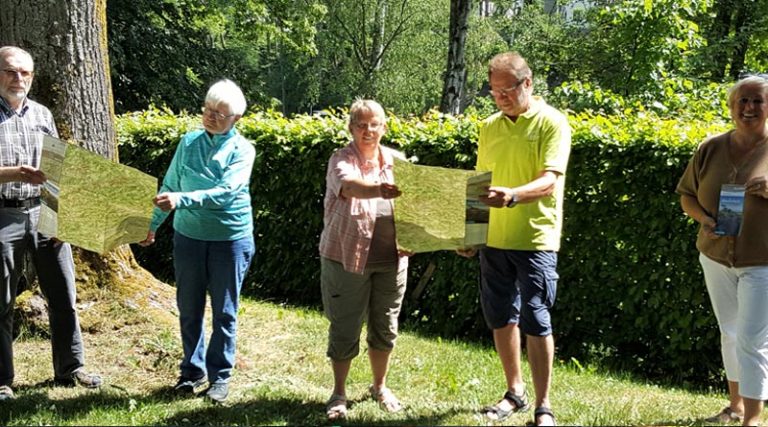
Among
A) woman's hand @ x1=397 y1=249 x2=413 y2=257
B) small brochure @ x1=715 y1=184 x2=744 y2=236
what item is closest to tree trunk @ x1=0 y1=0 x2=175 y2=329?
woman's hand @ x1=397 y1=249 x2=413 y2=257

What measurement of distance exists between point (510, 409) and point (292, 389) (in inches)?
54.8

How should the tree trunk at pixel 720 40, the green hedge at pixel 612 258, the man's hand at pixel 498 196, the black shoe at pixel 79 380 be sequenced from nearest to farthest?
1. the man's hand at pixel 498 196
2. the black shoe at pixel 79 380
3. the green hedge at pixel 612 258
4. the tree trunk at pixel 720 40

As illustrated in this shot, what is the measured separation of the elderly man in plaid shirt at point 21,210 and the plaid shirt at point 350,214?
5.39 ft

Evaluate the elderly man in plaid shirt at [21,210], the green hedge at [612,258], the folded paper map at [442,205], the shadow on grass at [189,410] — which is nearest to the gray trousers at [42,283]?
the elderly man in plaid shirt at [21,210]

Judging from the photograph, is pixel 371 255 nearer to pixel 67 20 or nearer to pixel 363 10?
pixel 67 20

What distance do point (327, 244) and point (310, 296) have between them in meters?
4.11

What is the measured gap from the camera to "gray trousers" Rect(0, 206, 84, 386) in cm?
477

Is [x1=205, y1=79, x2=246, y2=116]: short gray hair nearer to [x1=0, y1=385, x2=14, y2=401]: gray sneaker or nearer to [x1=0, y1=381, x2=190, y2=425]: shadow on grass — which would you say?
[x1=0, y1=381, x2=190, y2=425]: shadow on grass

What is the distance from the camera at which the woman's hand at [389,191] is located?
4250mm

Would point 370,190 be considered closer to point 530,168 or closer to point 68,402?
point 530,168

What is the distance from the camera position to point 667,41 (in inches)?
447

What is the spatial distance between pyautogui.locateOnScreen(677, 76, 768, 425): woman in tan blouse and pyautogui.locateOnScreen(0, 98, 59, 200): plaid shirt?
3.70 m

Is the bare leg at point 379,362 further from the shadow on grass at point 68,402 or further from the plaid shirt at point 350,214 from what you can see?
the shadow on grass at point 68,402

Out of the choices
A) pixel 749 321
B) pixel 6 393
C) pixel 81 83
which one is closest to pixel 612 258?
pixel 749 321
